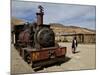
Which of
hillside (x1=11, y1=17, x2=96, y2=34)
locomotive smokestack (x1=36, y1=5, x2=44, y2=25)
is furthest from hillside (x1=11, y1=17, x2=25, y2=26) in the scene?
locomotive smokestack (x1=36, y1=5, x2=44, y2=25)

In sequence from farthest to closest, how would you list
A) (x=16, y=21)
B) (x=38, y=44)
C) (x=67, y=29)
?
(x=67, y=29) → (x=38, y=44) → (x=16, y=21)

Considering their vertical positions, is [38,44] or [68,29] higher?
[68,29]

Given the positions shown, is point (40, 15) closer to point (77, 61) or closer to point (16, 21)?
point (16, 21)

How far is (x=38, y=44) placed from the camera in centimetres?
267

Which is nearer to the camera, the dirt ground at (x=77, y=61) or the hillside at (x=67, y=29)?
the dirt ground at (x=77, y=61)

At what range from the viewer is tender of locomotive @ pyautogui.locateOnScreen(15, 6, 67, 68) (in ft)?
8.52

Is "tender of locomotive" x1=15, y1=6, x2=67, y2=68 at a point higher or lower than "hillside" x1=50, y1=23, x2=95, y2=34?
lower

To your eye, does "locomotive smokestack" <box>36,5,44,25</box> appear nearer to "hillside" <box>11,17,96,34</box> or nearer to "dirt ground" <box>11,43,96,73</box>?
"hillside" <box>11,17,96,34</box>

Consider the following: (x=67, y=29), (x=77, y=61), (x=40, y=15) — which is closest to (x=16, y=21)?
(x=40, y=15)

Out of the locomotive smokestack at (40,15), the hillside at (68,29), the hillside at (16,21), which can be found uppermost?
the locomotive smokestack at (40,15)

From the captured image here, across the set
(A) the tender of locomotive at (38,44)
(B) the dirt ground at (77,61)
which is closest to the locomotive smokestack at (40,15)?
(A) the tender of locomotive at (38,44)

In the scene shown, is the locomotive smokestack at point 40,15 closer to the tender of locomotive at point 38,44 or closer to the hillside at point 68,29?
the tender of locomotive at point 38,44

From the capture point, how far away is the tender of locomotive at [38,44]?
260 centimetres

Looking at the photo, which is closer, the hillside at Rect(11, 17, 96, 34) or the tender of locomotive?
the tender of locomotive
